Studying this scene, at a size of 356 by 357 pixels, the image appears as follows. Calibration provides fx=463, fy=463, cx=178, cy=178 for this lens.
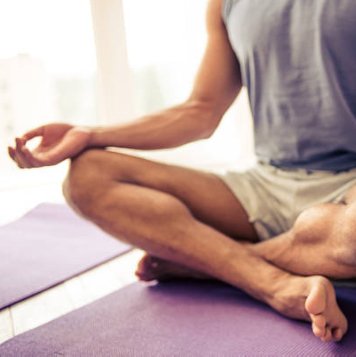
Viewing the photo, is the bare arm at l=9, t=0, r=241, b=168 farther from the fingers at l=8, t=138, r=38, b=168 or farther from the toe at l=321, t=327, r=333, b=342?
the toe at l=321, t=327, r=333, b=342

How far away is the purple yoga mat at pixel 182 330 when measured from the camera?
2.62 ft

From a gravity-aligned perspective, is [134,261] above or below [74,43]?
below

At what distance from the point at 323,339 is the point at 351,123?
405 millimetres

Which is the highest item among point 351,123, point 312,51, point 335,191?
point 312,51

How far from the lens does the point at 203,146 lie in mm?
2760

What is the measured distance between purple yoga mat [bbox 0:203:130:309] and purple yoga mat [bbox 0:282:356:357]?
0.24 metres

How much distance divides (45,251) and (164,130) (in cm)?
60

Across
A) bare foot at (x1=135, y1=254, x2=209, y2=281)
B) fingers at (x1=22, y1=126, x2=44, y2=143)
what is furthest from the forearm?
bare foot at (x1=135, y1=254, x2=209, y2=281)

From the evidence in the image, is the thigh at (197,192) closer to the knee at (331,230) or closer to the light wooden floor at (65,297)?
the knee at (331,230)

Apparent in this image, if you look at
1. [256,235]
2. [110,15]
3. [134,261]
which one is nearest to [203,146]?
[110,15]

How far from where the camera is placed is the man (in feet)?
2.87

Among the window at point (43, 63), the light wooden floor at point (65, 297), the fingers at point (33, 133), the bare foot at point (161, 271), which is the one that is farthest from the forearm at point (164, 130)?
the window at point (43, 63)

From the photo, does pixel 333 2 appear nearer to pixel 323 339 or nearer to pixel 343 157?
pixel 343 157

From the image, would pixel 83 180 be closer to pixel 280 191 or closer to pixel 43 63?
pixel 280 191
